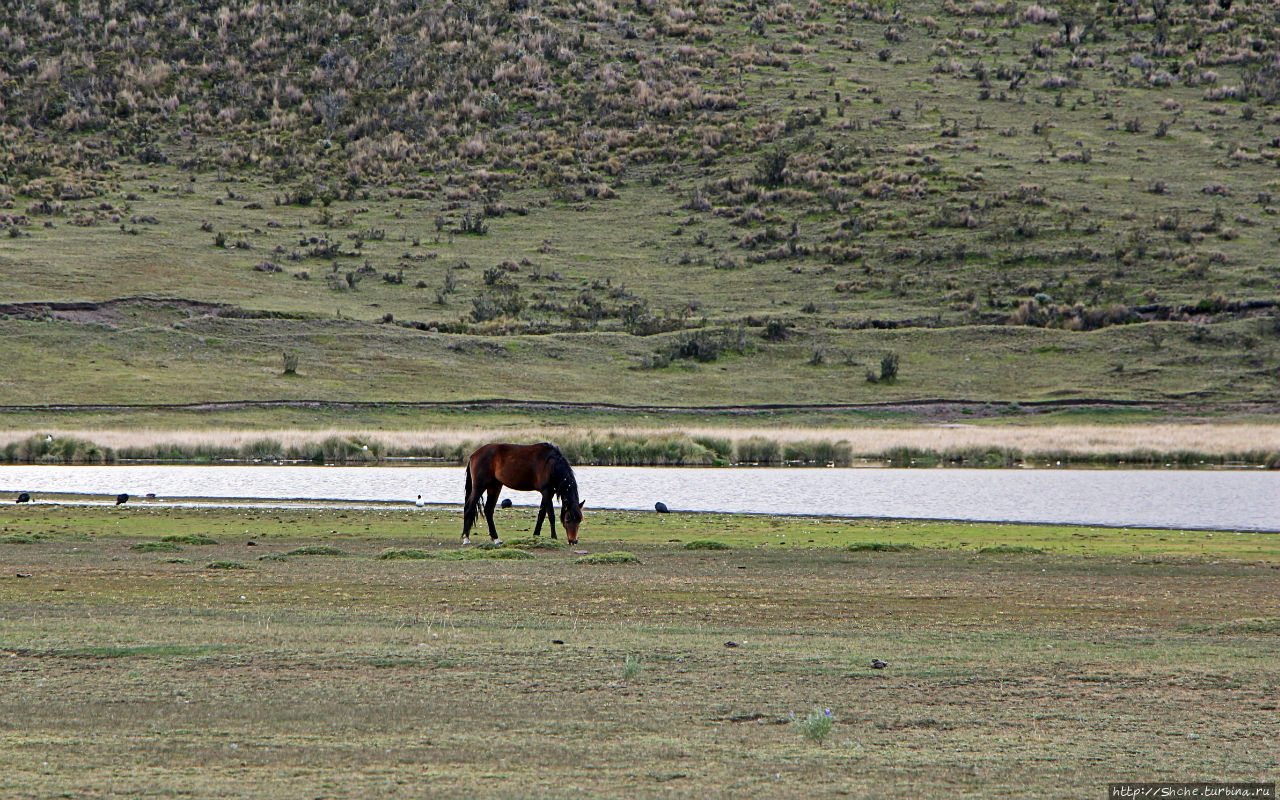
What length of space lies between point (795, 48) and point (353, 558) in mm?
112395

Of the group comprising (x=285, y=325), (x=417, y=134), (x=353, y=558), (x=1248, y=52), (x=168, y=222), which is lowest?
(x=353, y=558)

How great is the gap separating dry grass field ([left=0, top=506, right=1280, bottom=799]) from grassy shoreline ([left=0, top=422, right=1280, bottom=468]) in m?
27.8

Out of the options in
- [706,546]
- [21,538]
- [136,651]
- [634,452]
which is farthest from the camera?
[634,452]

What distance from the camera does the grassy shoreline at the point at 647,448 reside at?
157 ft

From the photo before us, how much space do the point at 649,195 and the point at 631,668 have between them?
3743 inches

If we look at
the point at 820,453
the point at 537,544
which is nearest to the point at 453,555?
the point at 537,544

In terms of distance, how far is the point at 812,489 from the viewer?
38.1 meters

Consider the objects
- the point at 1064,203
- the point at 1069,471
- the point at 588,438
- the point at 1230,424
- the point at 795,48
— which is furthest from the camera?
the point at 795,48

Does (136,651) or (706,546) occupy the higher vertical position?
(136,651)

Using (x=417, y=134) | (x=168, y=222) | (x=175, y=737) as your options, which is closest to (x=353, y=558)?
(x=175, y=737)

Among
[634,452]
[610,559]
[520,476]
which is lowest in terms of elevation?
[610,559]

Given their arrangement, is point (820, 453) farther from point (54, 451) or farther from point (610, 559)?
point (610, 559)

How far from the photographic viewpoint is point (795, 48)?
126 meters

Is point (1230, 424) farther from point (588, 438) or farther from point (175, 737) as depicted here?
point (175, 737)
